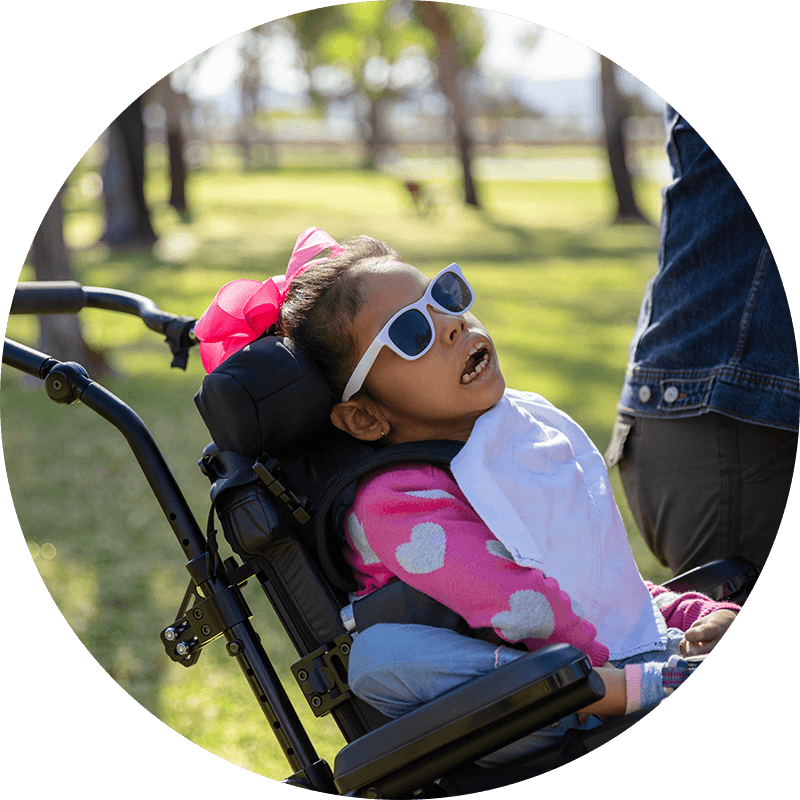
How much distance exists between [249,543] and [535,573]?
0.63 m

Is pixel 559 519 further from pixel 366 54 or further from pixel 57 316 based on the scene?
pixel 366 54

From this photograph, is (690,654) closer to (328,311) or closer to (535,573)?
(535,573)

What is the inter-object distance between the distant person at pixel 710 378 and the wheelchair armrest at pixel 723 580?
0.08 metres

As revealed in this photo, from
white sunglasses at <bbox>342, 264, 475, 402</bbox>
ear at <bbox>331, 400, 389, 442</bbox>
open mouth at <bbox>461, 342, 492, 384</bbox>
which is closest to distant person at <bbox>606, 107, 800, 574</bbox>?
open mouth at <bbox>461, 342, 492, 384</bbox>

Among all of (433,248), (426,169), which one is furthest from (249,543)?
(426,169)

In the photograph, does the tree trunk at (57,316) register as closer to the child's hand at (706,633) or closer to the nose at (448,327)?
the nose at (448,327)

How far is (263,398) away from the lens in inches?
72.4

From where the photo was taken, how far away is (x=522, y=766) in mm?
1780

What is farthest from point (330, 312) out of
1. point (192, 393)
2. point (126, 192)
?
point (126, 192)

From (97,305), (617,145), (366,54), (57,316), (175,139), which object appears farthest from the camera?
(366,54)

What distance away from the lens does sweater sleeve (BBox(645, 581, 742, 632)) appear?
Result: 2.04 m

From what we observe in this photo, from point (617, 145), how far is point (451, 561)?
57.0 ft

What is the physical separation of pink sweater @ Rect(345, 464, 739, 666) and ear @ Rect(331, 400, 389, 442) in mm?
156

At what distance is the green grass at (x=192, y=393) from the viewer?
3533mm
